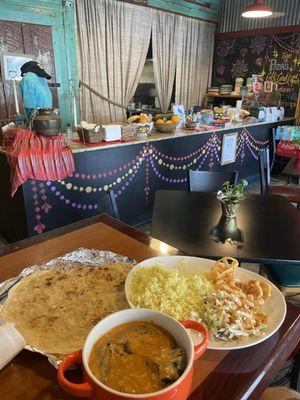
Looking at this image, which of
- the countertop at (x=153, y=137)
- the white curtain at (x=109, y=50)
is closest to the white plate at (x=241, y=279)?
the countertop at (x=153, y=137)

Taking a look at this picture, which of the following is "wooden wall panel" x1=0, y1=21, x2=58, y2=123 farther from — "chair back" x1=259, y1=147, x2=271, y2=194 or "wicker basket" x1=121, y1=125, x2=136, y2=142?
"chair back" x1=259, y1=147, x2=271, y2=194

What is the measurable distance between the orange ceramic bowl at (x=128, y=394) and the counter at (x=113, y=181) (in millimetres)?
2047

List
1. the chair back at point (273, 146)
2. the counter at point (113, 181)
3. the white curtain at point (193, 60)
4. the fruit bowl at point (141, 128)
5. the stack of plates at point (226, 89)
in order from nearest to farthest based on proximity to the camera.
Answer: the counter at point (113, 181) < the fruit bowl at point (141, 128) < the chair back at point (273, 146) < the white curtain at point (193, 60) < the stack of plates at point (226, 89)

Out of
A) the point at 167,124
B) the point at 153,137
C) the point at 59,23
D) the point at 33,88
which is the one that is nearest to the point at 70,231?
the point at 33,88

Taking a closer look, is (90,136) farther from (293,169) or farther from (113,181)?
(293,169)

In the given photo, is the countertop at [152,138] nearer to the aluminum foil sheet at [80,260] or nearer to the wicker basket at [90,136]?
the wicker basket at [90,136]

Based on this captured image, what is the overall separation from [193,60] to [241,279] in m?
6.21

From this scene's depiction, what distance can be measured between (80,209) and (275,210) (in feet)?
5.67

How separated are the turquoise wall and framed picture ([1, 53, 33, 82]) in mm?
465

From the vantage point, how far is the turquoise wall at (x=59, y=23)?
3821 millimetres

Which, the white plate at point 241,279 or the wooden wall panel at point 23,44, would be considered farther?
the wooden wall panel at point 23,44

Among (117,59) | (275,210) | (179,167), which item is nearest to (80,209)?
(179,167)

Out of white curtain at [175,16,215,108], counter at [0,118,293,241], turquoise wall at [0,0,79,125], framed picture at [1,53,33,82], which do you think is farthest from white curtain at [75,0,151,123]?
counter at [0,118,293,241]

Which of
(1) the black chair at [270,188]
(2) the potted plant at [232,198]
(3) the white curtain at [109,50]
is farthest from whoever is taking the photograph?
(3) the white curtain at [109,50]
